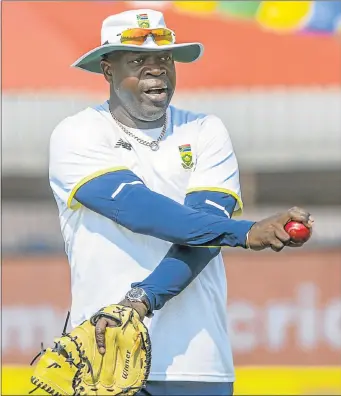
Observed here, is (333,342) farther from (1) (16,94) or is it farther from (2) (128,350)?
(2) (128,350)

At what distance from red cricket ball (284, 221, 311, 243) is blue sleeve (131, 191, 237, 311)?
409 millimetres

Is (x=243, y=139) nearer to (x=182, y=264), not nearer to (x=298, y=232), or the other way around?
(x=182, y=264)

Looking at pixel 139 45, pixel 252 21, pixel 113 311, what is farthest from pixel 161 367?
pixel 252 21

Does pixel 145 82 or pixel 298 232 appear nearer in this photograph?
pixel 298 232

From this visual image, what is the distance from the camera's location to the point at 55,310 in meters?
7.52

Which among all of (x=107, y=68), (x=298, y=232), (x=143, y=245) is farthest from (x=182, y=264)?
(x=107, y=68)

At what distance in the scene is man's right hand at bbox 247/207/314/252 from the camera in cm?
271

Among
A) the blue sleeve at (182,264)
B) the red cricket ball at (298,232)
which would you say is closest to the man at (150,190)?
the blue sleeve at (182,264)

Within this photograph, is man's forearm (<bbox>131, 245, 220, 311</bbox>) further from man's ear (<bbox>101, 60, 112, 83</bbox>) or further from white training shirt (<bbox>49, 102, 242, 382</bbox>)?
man's ear (<bbox>101, 60, 112, 83</bbox>)

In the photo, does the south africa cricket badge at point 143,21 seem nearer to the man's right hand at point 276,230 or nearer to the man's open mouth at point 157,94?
the man's open mouth at point 157,94

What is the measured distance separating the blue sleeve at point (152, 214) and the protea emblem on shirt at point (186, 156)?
19cm

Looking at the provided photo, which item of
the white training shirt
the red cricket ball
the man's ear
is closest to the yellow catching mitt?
the white training shirt

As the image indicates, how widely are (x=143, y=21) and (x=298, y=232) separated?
0.84 m

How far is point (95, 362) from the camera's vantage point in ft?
9.21
